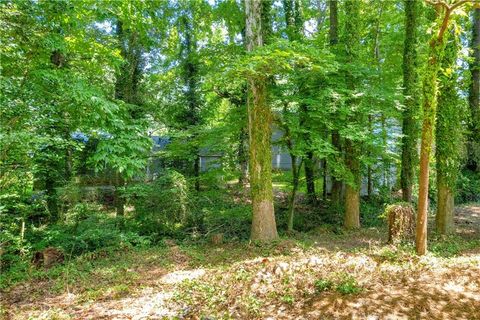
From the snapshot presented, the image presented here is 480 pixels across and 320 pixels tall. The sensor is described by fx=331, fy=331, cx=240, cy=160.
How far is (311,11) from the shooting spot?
562 inches

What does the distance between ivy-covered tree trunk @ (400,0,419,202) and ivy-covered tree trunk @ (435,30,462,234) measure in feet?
4.11

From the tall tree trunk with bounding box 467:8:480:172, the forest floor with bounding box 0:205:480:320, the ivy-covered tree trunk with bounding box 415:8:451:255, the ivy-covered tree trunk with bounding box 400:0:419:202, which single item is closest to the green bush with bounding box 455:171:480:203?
the tall tree trunk with bounding box 467:8:480:172

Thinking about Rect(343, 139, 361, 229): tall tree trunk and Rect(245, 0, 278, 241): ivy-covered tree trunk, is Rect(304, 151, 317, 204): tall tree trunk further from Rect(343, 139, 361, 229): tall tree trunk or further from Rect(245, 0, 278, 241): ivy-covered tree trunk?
Rect(245, 0, 278, 241): ivy-covered tree trunk

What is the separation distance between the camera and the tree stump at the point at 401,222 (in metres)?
6.96

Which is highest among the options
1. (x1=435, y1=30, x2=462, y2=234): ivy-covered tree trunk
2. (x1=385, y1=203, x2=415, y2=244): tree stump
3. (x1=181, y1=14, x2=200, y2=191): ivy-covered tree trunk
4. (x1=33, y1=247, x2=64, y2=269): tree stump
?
(x1=181, y1=14, x2=200, y2=191): ivy-covered tree trunk

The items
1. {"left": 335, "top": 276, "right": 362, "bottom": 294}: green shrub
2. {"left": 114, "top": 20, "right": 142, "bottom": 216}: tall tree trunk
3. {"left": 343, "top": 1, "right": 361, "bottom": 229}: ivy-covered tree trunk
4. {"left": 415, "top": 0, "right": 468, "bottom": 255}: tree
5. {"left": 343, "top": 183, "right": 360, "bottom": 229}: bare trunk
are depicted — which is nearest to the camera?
{"left": 335, "top": 276, "right": 362, "bottom": 294}: green shrub

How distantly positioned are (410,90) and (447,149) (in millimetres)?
2406

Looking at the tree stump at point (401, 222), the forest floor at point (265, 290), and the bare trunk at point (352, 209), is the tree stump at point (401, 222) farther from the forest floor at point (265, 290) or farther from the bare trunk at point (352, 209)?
the bare trunk at point (352, 209)

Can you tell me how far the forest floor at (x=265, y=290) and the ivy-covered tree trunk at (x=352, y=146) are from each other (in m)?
3.38

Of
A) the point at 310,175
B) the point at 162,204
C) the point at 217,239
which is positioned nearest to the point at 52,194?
the point at 162,204

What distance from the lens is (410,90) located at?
9930 millimetres

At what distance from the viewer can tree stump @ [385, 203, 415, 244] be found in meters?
6.96

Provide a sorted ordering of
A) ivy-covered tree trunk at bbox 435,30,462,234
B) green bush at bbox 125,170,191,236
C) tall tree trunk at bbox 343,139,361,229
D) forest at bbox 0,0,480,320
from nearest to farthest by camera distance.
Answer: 1. forest at bbox 0,0,480,320
2. ivy-covered tree trunk at bbox 435,30,462,234
3. green bush at bbox 125,170,191,236
4. tall tree trunk at bbox 343,139,361,229

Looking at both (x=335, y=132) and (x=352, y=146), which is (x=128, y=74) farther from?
(x=352, y=146)
